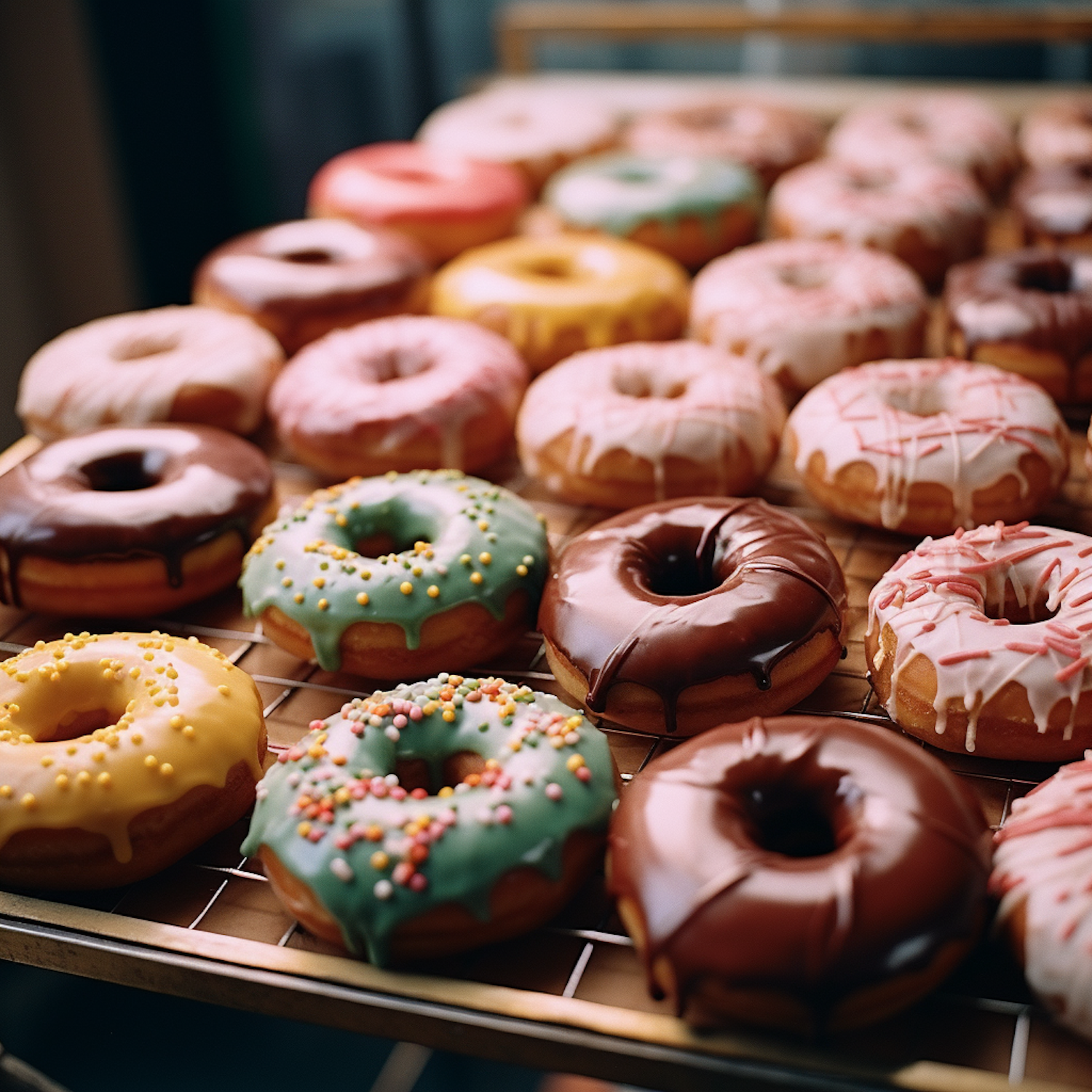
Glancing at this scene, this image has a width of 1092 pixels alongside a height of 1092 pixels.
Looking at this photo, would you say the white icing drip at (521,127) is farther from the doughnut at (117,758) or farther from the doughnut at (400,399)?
the doughnut at (117,758)

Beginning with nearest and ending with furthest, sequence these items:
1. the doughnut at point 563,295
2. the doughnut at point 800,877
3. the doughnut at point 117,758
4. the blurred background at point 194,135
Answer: the doughnut at point 800,877
the doughnut at point 117,758
the doughnut at point 563,295
the blurred background at point 194,135

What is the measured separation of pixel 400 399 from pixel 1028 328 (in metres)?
1.30

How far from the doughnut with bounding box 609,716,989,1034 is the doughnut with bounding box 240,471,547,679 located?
49 centimetres

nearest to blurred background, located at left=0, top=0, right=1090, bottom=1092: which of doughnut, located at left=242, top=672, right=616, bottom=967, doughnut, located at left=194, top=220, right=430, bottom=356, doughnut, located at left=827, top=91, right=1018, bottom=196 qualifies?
doughnut, located at left=827, top=91, right=1018, bottom=196

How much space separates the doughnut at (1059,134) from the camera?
3.43 m

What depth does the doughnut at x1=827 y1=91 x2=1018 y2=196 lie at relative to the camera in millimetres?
3473

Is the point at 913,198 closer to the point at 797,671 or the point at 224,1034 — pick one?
the point at 797,671

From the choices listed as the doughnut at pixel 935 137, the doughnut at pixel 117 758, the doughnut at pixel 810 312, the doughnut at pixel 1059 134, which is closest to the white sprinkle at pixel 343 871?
the doughnut at pixel 117 758

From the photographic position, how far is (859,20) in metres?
4.09

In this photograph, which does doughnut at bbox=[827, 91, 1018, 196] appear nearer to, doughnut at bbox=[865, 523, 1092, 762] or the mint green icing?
the mint green icing

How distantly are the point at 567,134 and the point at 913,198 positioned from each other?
1228mm

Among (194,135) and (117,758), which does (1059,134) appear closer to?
(194,135)

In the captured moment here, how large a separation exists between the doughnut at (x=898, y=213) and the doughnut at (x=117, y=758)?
6.82 feet

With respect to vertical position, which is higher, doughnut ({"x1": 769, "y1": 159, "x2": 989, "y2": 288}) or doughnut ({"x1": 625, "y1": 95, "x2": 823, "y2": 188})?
doughnut ({"x1": 625, "y1": 95, "x2": 823, "y2": 188})
